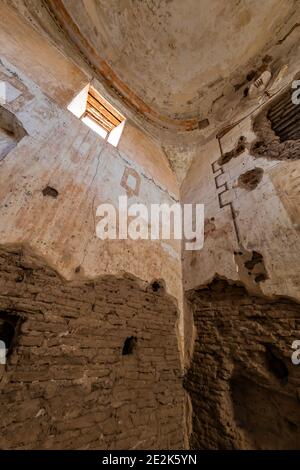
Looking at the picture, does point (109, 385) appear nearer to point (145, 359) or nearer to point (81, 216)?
point (145, 359)

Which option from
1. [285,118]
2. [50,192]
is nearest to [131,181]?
[50,192]

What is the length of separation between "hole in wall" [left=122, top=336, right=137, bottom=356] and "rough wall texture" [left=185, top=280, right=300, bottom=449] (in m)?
1.17

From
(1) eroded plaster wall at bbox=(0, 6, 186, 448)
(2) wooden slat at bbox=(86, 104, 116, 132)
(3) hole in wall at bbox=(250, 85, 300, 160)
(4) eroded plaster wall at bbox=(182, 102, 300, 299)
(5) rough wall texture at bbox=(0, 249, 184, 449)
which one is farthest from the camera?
(2) wooden slat at bbox=(86, 104, 116, 132)

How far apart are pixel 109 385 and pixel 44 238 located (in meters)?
1.98

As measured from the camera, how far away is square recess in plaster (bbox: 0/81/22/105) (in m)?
2.57

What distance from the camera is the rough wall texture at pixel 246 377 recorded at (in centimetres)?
222

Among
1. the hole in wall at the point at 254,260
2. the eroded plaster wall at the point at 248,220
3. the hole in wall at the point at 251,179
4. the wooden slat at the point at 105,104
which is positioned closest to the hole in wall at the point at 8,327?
the eroded plaster wall at the point at 248,220

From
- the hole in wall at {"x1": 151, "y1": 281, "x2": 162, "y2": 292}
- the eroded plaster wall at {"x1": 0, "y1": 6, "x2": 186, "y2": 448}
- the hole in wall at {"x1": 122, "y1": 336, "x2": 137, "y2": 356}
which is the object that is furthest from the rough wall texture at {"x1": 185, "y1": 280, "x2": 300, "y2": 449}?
the hole in wall at {"x1": 122, "y1": 336, "x2": 137, "y2": 356}

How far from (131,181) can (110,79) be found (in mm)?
3072

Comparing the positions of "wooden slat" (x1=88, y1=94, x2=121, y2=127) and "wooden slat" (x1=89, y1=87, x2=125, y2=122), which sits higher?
"wooden slat" (x1=89, y1=87, x2=125, y2=122)

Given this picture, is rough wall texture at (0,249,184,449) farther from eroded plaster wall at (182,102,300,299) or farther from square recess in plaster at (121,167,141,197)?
square recess in plaster at (121,167,141,197)

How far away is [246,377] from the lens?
2562 millimetres

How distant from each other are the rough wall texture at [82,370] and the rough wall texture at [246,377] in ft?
1.58
